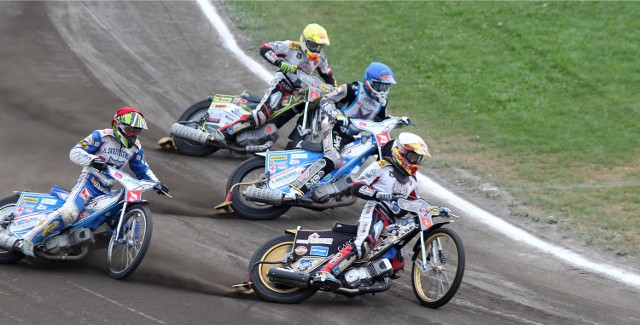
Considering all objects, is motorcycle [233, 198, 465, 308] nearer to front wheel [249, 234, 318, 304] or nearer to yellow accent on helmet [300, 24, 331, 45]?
front wheel [249, 234, 318, 304]

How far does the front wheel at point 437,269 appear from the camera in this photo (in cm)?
1138

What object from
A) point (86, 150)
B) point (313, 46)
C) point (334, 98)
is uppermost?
→ point (313, 46)

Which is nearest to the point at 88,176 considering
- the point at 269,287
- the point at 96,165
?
the point at 96,165

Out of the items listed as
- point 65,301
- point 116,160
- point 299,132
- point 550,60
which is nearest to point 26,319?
point 65,301

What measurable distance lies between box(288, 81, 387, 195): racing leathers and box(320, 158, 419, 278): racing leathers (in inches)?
109

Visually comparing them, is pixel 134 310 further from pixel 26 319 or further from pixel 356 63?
pixel 356 63

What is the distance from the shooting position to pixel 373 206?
1208 centimetres

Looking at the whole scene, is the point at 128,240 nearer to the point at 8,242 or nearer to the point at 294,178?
the point at 8,242

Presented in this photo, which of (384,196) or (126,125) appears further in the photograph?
(126,125)

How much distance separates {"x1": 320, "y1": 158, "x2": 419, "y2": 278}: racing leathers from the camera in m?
11.7

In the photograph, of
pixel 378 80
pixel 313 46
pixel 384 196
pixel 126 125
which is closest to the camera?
pixel 384 196

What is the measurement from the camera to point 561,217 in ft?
52.7

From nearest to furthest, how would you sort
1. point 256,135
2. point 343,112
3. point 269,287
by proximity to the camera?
point 269,287 → point 343,112 → point 256,135

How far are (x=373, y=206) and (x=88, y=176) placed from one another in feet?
12.6
